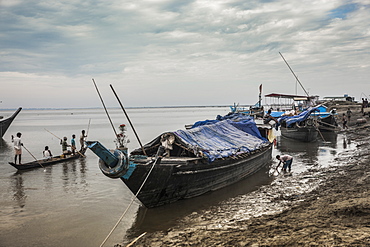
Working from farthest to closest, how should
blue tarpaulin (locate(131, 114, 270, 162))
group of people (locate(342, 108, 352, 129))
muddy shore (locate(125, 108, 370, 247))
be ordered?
group of people (locate(342, 108, 352, 129)) < blue tarpaulin (locate(131, 114, 270, 162)) < muddy shore (locate(125, 108, 370, 247))

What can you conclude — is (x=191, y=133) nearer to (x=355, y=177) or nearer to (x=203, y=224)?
(x=203, y=224)

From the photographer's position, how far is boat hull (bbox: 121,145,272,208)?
7.86 m

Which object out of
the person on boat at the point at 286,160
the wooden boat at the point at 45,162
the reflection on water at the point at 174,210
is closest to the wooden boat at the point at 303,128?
the person on boat at the point at 286,160

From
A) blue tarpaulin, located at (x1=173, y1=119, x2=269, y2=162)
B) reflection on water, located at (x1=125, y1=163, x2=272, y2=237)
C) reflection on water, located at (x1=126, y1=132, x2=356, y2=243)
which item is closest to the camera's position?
reflection on water, located at (x1=125, y1=163, x2=272, y2=237)

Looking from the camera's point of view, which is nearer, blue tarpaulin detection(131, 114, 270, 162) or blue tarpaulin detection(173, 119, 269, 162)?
blue tarpaulin detection(131, 114, 270, 162)

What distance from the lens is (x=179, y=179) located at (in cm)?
859

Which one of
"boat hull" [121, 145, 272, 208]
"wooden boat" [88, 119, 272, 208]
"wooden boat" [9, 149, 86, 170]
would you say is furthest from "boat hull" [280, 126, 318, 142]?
"wooden boat" [9, 149, 86, 170]

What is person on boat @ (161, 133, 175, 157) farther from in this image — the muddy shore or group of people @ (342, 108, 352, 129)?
group of people @ (342, 108, 352, 129)

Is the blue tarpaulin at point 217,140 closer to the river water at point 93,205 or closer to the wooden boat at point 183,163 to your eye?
the wooden boat at point 183,163

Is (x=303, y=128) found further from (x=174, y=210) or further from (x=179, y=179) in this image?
(x=174, y=210)

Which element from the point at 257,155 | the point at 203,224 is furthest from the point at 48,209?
the point at 257,155

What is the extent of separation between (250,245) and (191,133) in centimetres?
612

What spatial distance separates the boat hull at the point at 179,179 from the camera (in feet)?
25.8

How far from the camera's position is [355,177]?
33.5ft
